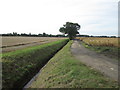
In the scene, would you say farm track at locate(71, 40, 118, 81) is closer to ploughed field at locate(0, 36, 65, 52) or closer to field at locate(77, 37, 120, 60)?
field at locate(77, 37, 120, 60)

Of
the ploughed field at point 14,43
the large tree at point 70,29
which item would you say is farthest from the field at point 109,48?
the large tree at point 70,29

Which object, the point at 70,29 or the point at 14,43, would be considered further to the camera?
the point at 70,29

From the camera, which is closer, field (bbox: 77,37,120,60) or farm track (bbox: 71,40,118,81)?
farm track (bbox: 71,40,118,81)

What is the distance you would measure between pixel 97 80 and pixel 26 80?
22.1ft

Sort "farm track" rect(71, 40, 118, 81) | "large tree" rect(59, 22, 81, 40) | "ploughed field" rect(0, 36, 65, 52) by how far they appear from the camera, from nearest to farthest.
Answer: "farm track" rect(71, 40, 118, 81) → "ploughed field" rect(0, 36, 65, 52) → "large tree" rect(59, 22, 81, 40)

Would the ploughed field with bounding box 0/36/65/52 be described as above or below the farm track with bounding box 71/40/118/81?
above

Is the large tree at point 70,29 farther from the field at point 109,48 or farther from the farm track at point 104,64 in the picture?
the farm track at point 104,64

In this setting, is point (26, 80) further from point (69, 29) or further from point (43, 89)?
point (69, 29)

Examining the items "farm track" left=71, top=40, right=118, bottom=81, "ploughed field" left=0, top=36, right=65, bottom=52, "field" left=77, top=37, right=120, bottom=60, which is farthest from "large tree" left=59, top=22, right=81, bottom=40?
"farm track" left=71, top=40, right=118, bottom=81

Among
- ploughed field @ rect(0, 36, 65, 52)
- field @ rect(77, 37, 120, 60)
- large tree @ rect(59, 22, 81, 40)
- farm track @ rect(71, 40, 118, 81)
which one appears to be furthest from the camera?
large tree @ rect(59, 22, 81, 40)

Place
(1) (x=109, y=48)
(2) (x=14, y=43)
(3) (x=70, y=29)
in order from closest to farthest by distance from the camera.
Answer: (1) (x=109, y=48)
(2) (x=14, y=43)
(3) (x=70, y=29)

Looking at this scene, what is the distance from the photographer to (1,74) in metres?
9.50

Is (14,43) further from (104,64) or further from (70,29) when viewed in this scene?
(70,29)

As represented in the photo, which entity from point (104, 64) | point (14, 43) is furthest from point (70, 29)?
point (104, 64)
